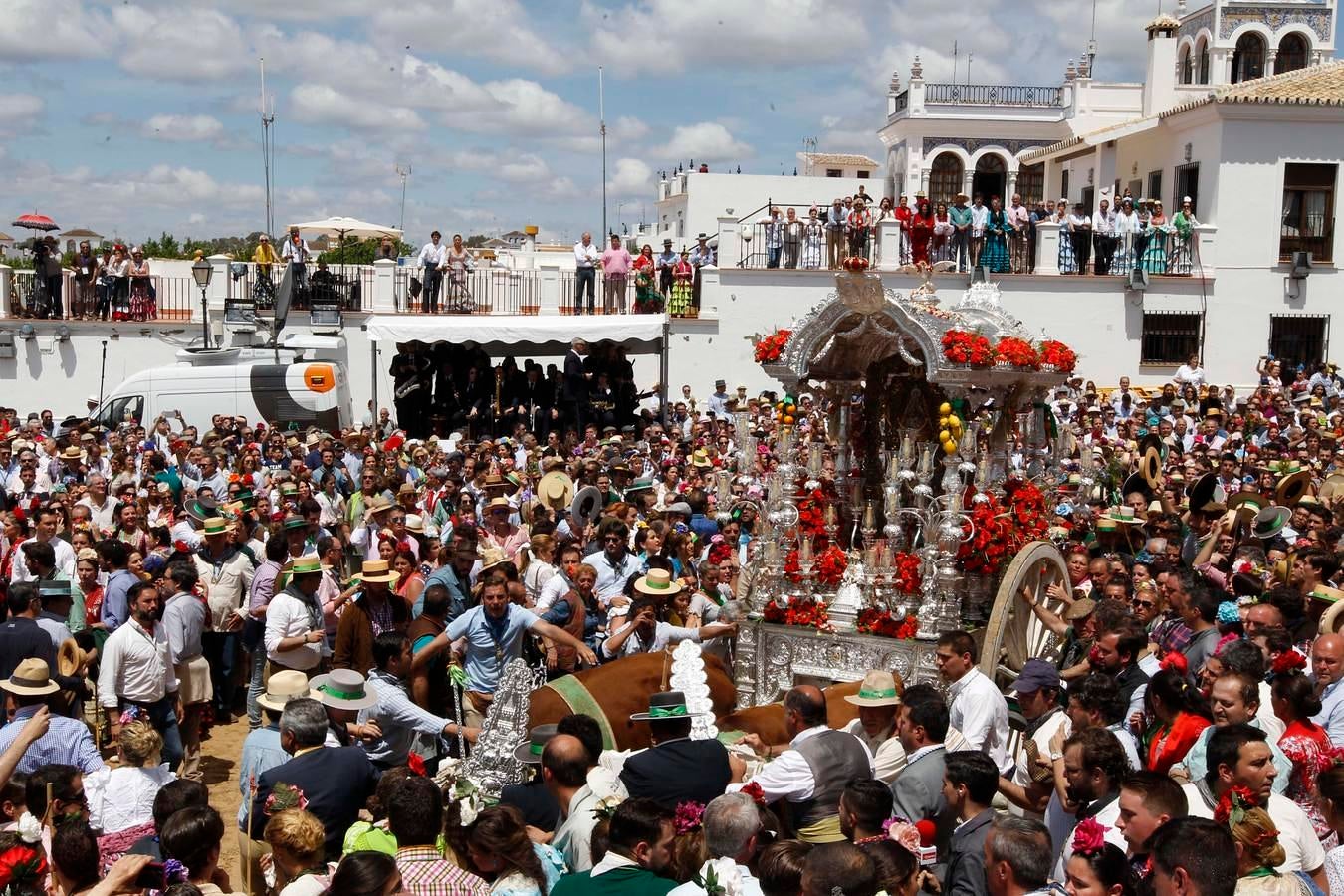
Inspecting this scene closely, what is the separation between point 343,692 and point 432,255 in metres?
19.3

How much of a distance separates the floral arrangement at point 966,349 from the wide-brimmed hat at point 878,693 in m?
3.34

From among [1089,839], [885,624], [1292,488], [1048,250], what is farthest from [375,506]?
[1048,250]

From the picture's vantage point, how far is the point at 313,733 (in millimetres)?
6566

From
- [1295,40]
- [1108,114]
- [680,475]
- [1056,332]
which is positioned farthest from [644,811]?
[1295,40]

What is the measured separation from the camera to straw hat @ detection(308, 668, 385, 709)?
708 cm

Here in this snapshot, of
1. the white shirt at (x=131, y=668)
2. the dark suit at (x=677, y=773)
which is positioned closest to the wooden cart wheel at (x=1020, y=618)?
the dark suit at (x=677, y=773)

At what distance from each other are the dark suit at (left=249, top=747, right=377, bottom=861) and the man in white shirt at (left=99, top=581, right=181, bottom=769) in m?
2.63

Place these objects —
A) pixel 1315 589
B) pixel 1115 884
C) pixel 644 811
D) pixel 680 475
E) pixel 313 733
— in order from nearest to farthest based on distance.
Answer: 1. pixel 1115 884
2. pixel 644 811
3. pixel 313 733
4. pixel 1315 589
5. pixel 680 475

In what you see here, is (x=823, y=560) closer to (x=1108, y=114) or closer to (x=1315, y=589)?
(x=1315, y=589)

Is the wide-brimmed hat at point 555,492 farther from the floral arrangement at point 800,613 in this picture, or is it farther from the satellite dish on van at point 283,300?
the satellite dish on van at point 283,300

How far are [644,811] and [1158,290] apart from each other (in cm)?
2313

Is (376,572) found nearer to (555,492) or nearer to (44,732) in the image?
(44,732)

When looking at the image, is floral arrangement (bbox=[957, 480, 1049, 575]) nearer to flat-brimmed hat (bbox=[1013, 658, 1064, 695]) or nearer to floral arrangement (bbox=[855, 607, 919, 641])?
floral arrangement (bbox=[855, 607, 919, 641])

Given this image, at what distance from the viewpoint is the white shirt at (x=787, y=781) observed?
6340 millimetres
